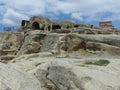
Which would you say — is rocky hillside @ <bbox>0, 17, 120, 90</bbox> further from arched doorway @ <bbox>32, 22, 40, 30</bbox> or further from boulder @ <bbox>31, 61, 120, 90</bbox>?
arched doorway @ <bbox>32, 22, 40, 30</bbox>

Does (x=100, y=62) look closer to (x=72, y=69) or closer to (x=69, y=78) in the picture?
(x=72, y=69)

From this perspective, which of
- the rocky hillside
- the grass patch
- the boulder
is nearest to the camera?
the rocky hillside

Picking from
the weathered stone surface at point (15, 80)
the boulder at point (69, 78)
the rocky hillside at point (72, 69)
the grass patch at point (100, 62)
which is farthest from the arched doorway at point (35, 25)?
the weathered stone surface at point (15, 80)

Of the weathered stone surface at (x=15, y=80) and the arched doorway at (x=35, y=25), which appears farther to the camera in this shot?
the arched doorway at (x=35, y=25)

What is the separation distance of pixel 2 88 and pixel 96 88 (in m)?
3.27

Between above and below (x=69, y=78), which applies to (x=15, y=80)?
above

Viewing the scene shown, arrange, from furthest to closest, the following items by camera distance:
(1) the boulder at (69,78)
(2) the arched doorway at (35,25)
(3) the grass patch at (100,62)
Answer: (2) the arched doorway at (35,25)
(3) the grass patch at (100,62)
(1) the boulder at (69,78)

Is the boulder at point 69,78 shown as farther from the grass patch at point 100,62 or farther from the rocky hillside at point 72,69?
Result: the grass patch at point 100,62

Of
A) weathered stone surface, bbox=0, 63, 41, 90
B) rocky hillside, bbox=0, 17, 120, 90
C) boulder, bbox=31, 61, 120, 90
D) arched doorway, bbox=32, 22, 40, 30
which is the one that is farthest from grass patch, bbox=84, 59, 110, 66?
arched doorway, bbox=32, 22, 40, 30

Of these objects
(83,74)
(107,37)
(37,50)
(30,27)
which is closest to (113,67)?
(83,74)

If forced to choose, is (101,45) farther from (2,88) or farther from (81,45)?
(2,88)

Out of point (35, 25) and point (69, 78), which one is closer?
point (69, 78)

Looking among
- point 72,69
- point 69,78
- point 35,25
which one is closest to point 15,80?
point 69,78

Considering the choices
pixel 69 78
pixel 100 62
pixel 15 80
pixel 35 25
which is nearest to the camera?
pixel 15 80
